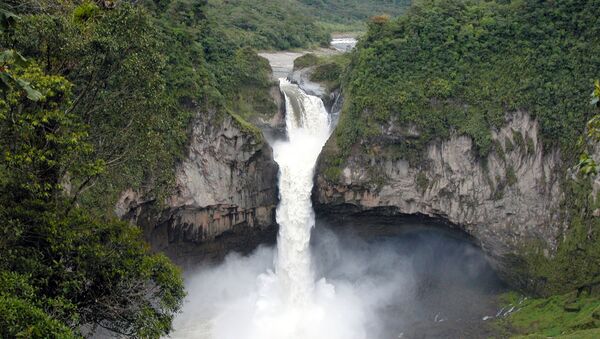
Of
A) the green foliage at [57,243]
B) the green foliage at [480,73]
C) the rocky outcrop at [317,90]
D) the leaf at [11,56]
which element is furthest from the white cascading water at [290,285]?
the leaf at [11,56]

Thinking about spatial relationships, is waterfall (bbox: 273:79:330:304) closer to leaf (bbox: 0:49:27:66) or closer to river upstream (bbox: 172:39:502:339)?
river upstream (bbox: 172:39:502:339)

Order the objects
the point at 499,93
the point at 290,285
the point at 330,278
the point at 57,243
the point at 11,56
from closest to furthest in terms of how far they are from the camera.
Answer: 1. the point at 11,56
2. the point at 57,243
3. the point at 499,93
4. the point at 290,285
5. the point at 330,278

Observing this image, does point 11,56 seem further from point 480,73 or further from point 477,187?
point 480,73

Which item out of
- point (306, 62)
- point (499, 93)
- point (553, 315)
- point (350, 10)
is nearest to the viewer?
point (553, 315)

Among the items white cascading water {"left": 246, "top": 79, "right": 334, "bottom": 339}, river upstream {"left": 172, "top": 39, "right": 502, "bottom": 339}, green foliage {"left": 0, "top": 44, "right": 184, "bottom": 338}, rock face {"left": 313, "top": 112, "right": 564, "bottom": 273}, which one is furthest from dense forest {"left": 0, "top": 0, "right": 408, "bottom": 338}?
rock face {"left": 313, "top": 112, "right": 564, "bottom": 273}

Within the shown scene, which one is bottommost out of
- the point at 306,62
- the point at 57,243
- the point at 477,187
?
the point at 477,187

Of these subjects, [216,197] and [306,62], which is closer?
[216,197]

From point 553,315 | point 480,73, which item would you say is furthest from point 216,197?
point 553,315
